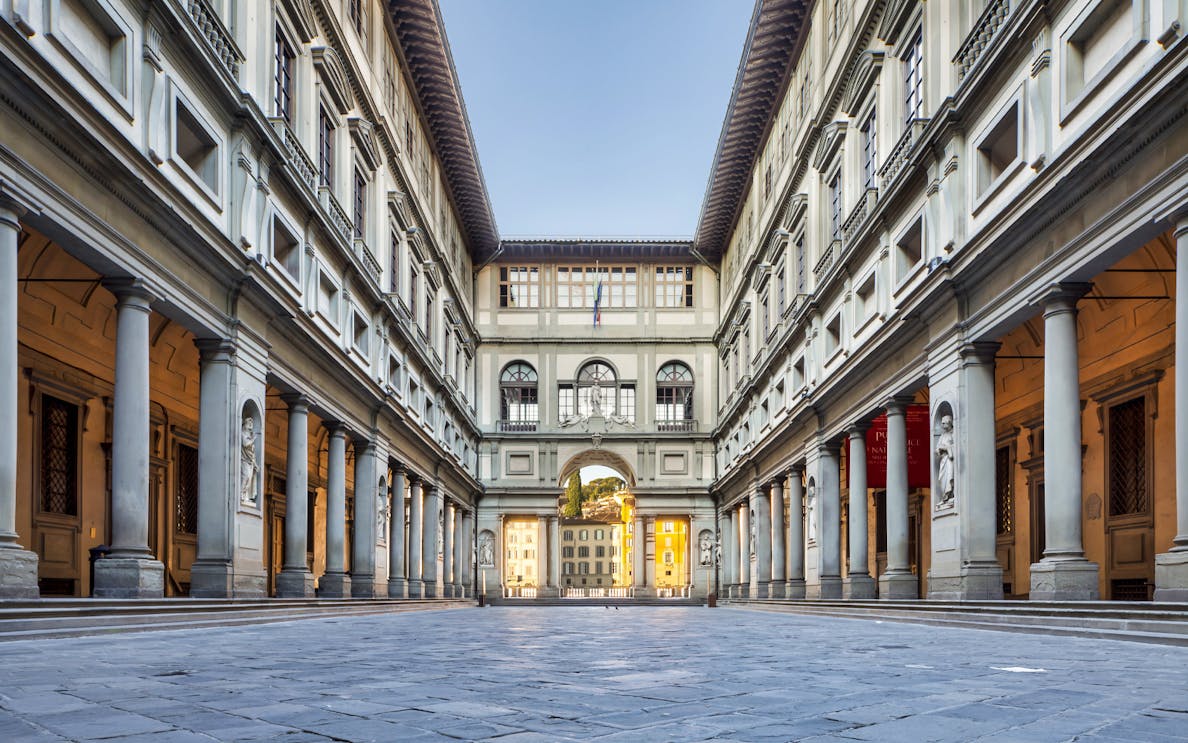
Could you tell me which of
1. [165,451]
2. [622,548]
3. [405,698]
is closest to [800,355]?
[165,451]

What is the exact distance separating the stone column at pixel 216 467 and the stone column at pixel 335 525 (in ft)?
27.2

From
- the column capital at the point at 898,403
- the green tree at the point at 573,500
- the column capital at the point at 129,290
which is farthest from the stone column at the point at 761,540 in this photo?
the green tree at the point at 573,500

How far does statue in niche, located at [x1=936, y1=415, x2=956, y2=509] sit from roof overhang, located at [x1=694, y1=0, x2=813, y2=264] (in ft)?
57.1

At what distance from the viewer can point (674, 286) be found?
186 feet

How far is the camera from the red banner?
76.4ft

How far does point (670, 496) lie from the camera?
54.7 meters

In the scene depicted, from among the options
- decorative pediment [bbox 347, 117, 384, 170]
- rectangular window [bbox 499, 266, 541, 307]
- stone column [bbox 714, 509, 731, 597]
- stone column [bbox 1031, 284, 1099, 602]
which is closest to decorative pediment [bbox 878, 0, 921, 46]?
stone column [bbox 1031, 284, 1099, 602]

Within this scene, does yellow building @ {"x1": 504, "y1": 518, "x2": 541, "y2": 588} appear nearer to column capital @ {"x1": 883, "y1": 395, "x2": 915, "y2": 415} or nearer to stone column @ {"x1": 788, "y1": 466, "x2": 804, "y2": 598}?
stone column @ {"x1": 788, "y1": 466, "x2": 804, "y2": 598}

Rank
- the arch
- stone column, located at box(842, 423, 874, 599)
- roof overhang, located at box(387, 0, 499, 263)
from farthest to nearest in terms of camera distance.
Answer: the arch → roof overhang, located at box(387, 0, 499, 263) → stone column, located at box(842, 423, 874, 599)

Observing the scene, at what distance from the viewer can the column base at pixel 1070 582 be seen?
14.2 meters

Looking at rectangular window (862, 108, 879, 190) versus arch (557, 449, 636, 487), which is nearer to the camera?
rectangular window (862, 108, 879, 190)

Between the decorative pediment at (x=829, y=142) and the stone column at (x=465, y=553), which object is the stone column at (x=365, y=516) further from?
the stone column at (x=465, y=553)

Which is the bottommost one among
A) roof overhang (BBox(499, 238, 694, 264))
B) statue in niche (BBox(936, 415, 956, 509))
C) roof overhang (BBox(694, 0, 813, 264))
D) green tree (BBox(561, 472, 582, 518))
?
green tree (BBox(561, 472, 582, 518))

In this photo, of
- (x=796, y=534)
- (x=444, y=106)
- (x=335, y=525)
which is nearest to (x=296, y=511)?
(x=335, y=525)
